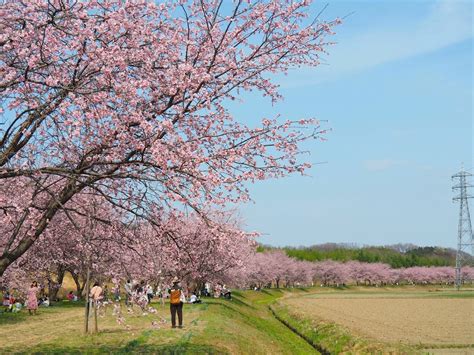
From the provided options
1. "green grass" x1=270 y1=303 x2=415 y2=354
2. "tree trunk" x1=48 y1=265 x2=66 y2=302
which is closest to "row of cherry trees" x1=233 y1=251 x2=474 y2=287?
"tree trunk" x1=48 y1=265 x2=66 y2=302

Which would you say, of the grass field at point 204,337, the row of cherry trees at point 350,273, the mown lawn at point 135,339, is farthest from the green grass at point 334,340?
the row of cherry trees at point 350,273

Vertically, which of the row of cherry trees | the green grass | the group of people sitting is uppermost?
the group of people sitting

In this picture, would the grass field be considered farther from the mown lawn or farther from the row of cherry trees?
the row of cherry trees

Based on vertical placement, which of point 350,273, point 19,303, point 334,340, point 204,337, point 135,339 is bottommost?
point 350,273

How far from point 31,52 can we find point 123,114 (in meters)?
2.05

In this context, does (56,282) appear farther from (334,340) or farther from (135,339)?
(135,339)

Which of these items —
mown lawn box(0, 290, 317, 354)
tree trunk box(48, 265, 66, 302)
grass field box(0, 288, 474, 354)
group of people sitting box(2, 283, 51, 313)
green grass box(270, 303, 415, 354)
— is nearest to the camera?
mown lawn box(0, 290, 317, 354)

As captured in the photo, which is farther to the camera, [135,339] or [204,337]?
[204,337]

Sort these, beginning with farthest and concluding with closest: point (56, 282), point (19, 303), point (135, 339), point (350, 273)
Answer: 1. point (350, 273)
2. point (56, 282)
3. point (19, 303)
4. point (135, 339)

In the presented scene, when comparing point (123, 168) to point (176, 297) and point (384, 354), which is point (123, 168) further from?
point (384, 354)

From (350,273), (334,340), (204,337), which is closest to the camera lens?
(204,337)

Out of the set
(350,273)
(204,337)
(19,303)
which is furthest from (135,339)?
(350,273)

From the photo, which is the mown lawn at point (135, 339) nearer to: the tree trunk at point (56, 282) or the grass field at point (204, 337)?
the grass field at point (204, 337)

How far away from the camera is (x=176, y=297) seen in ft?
73.0
